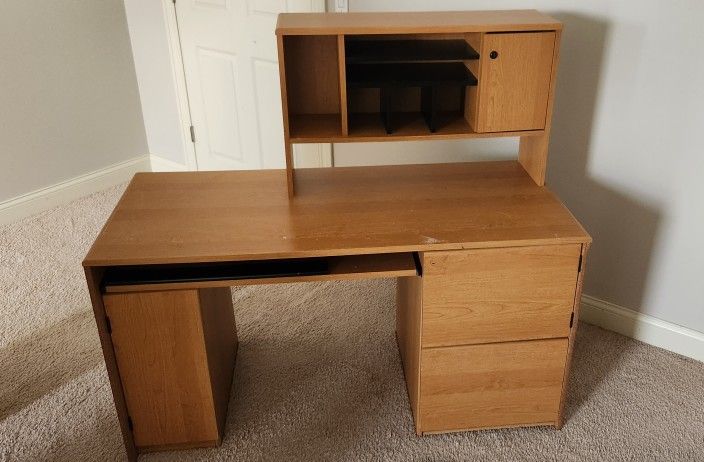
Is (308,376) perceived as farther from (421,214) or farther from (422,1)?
(422,1)

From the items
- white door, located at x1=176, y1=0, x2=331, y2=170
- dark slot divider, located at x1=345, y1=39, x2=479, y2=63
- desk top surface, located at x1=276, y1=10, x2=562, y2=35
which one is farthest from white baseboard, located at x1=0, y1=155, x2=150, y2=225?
dark slot divider, located at x1=345, y1=39, x2=479, y2=63

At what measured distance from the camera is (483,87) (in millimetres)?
1783

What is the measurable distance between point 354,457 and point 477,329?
525 mm

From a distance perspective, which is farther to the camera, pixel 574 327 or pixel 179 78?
pixel 179 78

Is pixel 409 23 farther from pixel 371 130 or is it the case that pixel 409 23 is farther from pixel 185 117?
pixel 185 117

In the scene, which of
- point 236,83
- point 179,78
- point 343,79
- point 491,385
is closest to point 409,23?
point 343,79

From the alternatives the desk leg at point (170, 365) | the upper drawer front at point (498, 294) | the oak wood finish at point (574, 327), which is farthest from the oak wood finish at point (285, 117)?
the oak wood finish at point (574, 327)

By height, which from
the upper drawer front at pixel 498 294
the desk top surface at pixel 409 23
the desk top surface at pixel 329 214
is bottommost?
the upper drawer front at pixel 498 294

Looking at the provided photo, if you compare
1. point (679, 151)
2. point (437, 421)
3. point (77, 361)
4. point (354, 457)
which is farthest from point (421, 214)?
point (77, 361)

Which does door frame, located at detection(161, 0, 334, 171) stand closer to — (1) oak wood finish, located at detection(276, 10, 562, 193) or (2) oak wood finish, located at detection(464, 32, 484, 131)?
(1) oak wood finish, located at detection(276, 10, 562, 193)

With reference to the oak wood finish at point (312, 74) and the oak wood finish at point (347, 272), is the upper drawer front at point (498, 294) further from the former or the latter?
the oak wood finish at point (312, 74)

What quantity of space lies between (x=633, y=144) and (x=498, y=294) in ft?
2.52

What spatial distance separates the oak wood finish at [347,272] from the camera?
163cm

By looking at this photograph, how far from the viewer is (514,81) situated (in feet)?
5.86
